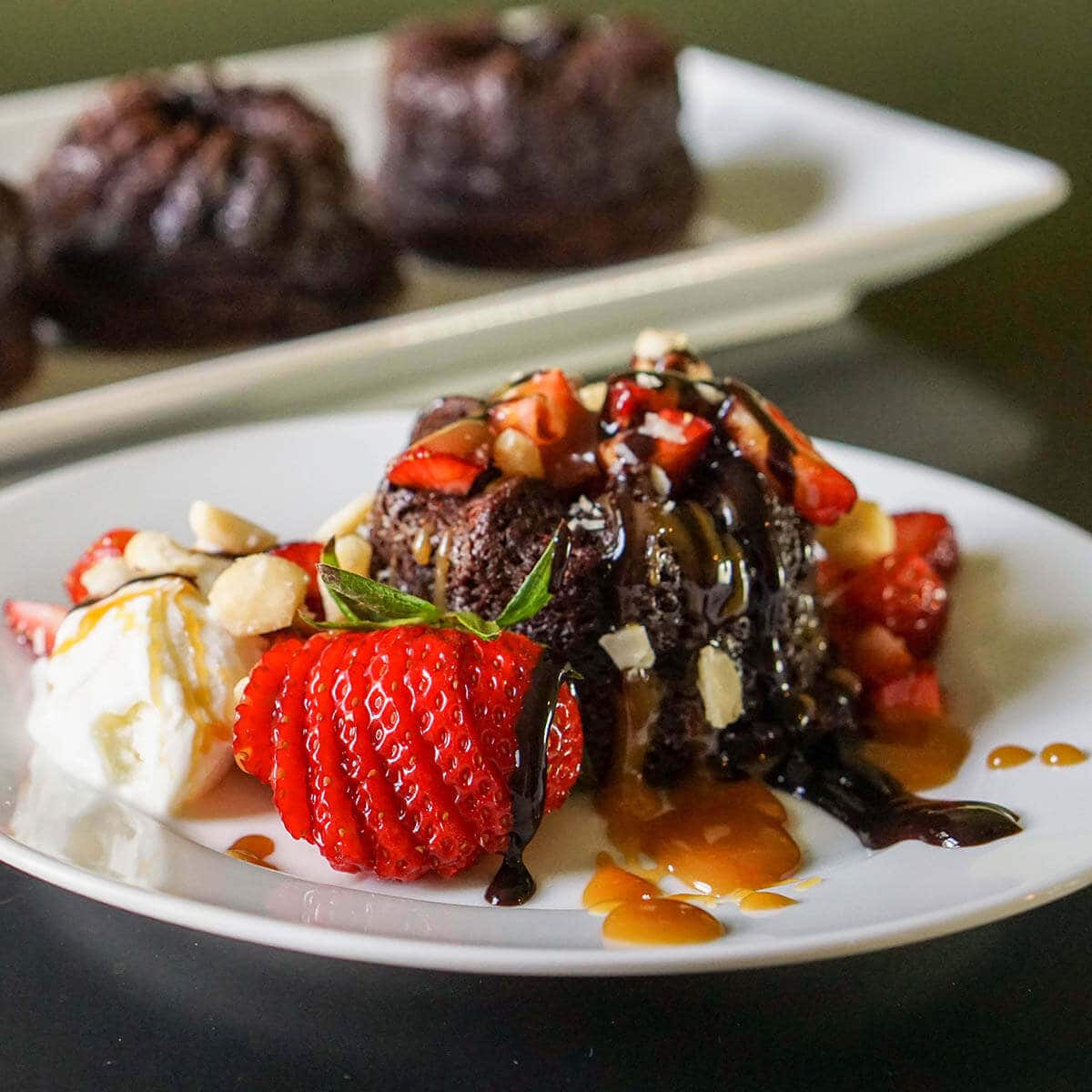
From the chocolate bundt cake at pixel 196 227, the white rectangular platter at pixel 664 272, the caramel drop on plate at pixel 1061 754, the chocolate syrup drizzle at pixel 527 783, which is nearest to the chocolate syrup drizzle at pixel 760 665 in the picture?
the chocolate syrup drizzle at pixel 527 783

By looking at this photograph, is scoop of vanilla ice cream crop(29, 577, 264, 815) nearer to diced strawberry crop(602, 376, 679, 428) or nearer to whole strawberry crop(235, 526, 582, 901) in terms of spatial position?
whole strawberry crop(235, 526, 582, 901)

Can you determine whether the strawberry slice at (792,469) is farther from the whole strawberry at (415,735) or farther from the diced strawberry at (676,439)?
the whole strawberry at (415,735)

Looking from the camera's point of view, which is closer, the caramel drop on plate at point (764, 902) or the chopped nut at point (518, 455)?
the caramel drop on plate at point (764, 902)

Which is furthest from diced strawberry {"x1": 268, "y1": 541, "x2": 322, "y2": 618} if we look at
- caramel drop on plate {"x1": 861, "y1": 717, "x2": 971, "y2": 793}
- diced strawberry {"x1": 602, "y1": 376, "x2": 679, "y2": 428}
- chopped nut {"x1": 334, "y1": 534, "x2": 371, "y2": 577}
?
caramel drop on plate {"x1": 861, "y1": 717, "x2": 971, "y2": 793}

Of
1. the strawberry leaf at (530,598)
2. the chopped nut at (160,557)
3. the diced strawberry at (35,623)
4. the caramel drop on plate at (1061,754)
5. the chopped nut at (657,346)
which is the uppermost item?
the chopped nut at (657,346)

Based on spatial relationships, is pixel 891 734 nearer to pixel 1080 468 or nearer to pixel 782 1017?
pixel 782 1017

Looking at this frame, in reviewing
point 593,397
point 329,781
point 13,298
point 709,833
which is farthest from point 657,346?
point 13,298

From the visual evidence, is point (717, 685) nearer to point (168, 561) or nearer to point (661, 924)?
point (661, 924)
